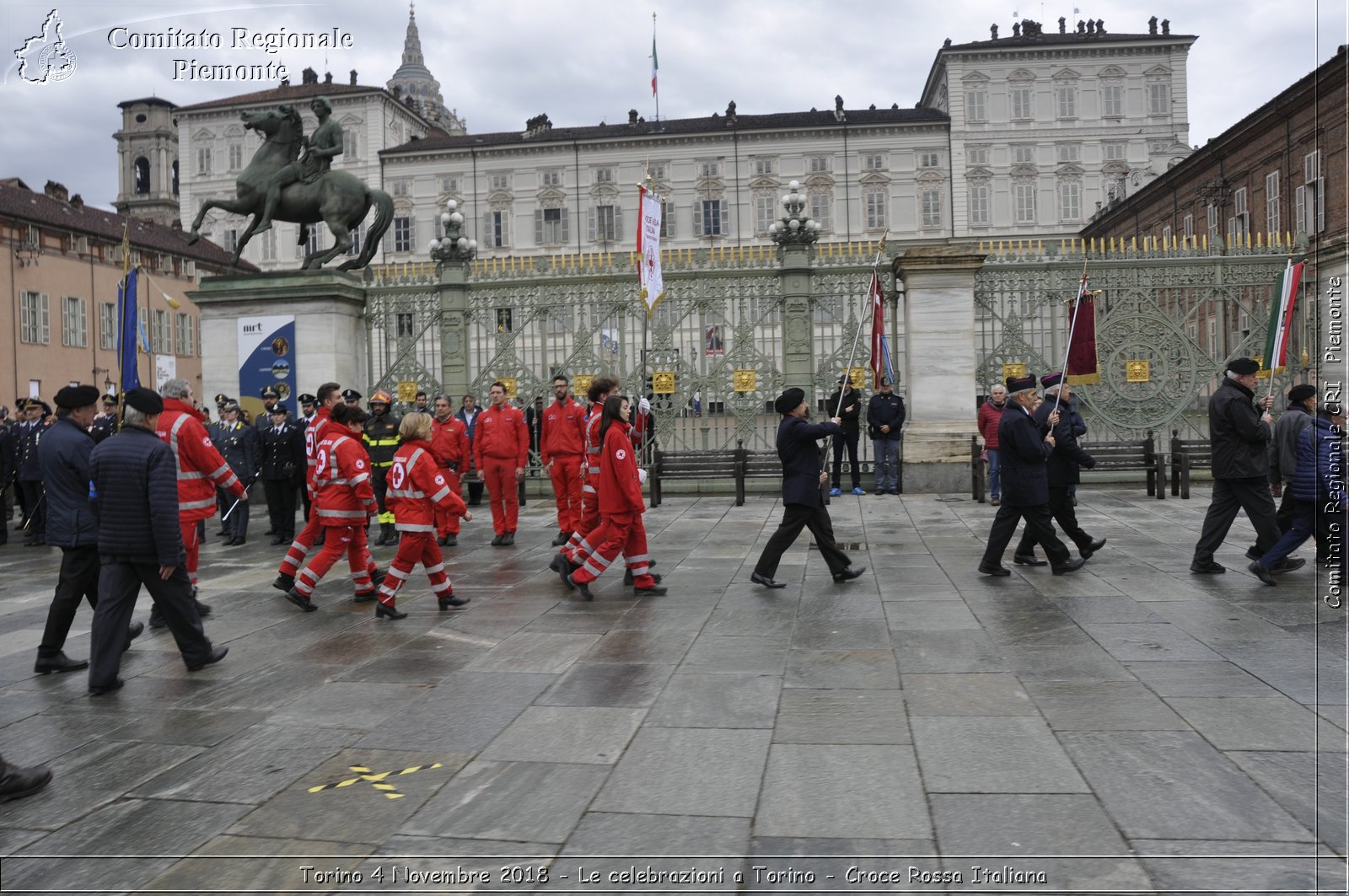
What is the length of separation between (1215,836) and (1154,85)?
6375 cm

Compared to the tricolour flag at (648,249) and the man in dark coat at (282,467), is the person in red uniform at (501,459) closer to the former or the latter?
the tricolour flag at (648,249)

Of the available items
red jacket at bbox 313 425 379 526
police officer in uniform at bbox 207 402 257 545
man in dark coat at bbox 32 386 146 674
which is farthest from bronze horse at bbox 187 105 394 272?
man in dark coat at bbox 32 386 146 674

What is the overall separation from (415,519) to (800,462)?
10.5 feet

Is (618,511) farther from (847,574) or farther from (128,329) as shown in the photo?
(128,329)

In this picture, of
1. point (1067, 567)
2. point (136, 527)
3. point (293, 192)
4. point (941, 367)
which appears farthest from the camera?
point (293, 192)

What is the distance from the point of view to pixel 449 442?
1282 centimetres

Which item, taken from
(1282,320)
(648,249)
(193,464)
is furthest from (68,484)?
(1282,320)

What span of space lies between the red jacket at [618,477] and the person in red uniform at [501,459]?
3.66 m

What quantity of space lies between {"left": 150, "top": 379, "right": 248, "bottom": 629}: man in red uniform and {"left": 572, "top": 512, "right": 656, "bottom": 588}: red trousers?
273cm

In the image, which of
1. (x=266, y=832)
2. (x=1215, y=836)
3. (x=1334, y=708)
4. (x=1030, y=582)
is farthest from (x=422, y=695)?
(x=1030, y=582)

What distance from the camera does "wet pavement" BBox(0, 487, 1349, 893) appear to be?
145 inches

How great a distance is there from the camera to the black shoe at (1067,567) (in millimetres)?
9211

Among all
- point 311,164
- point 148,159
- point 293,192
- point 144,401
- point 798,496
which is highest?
point 148,159

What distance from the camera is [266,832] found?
401 centimetres
